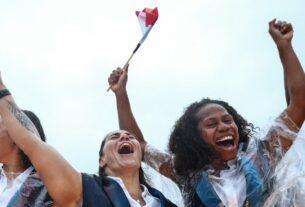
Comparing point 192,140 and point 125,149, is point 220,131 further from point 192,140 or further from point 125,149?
point 125,149

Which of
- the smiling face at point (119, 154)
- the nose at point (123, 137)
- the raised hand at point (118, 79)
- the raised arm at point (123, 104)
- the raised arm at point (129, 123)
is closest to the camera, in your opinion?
the smiling face at point (119, 154)

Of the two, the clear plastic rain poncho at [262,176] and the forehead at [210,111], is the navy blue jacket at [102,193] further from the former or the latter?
the forehead at [210,111]

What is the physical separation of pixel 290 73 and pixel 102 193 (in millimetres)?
1697

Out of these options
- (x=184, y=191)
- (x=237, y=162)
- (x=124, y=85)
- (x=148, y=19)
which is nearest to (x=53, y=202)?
(x=184, y=191)

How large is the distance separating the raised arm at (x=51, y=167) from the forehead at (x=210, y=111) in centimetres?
133

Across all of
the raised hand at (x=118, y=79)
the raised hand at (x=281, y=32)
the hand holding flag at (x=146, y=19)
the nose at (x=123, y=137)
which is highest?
the hand holding flag at (x=146, y=19)

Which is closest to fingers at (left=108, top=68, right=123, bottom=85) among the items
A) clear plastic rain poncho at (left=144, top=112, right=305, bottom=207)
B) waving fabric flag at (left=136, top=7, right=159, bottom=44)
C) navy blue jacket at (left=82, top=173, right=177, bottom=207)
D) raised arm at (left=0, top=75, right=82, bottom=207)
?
waving fabric flag at (left=136, top=7, right=159, bottom=44)

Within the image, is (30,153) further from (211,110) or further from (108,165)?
(211,110)

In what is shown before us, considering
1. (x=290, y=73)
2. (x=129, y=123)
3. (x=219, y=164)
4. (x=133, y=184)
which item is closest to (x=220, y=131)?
(x=219, y=164)

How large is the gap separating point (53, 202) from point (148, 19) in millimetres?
2464

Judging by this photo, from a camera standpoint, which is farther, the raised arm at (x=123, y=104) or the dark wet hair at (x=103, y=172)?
the raised arm at (x=123, y=104)

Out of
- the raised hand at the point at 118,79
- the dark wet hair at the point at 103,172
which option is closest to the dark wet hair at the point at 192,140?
the dark wet hair at the point at 103,172

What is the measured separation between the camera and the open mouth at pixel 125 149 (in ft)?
14.7

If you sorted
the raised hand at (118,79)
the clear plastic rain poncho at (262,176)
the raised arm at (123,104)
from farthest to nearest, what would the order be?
the raised hand at (118,79), the raised arm at (123,104), the clear plastic rain poncho at (262,176)
